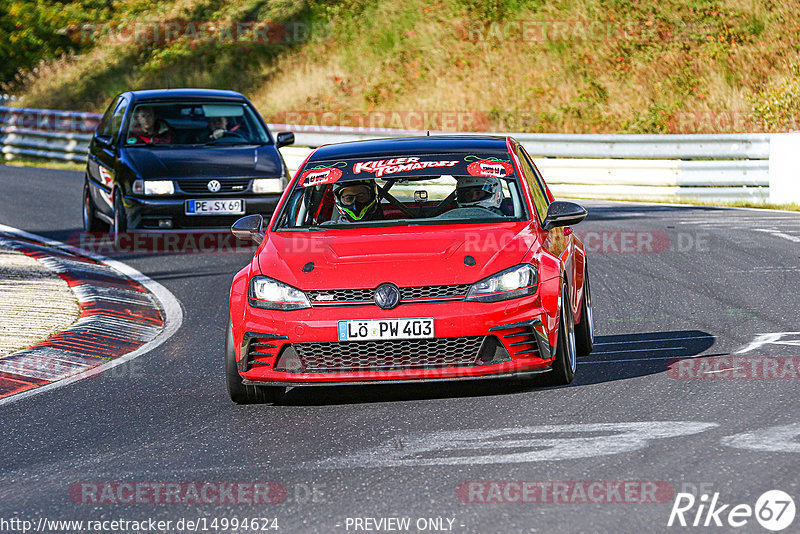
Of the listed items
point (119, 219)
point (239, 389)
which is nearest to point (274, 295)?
point (239, 389)

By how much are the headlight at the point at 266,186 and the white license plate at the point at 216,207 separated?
0.27 m

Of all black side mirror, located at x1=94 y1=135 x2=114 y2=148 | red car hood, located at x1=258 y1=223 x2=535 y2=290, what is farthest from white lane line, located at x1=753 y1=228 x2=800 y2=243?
black side mirror, located at x1=94 y1=135 x2=114 y2=148

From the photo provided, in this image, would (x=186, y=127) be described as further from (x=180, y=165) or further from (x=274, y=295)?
(x=274, y=295)

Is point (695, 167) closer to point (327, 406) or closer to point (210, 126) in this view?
point (210, 126)

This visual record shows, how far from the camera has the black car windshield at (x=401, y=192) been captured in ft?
27.2

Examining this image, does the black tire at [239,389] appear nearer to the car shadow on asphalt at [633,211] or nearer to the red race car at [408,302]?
the red race car at [408,302]

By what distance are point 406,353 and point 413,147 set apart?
2141 millimetres

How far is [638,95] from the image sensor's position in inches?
1101

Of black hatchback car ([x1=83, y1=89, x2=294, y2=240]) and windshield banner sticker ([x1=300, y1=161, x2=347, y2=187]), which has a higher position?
windshield banner sticker ([x1=300, y1=161, x2=347, y2=187])

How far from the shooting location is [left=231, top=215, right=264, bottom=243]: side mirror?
8359mm

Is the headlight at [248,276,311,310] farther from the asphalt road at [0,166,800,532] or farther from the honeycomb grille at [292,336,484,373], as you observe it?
the asphalt road at [0,166,800,532]

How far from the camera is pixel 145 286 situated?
1284 centimetres

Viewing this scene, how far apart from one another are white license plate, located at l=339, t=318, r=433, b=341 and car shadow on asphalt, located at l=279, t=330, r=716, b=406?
0.56m

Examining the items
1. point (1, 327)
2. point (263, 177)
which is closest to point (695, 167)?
point (263, 177)
